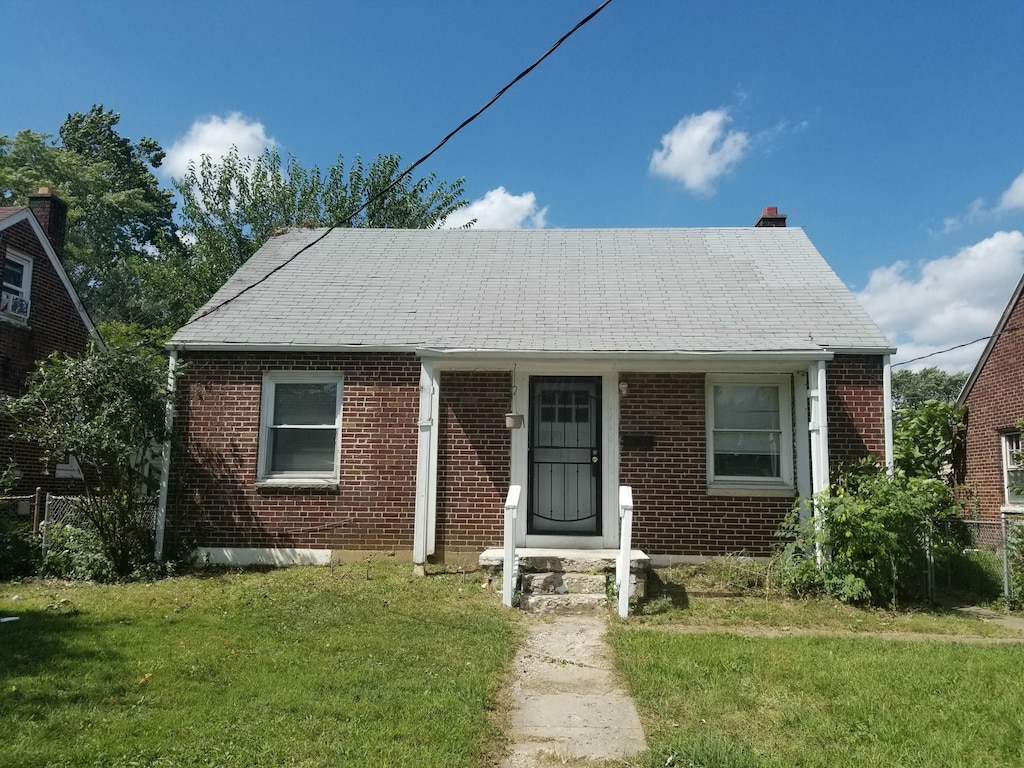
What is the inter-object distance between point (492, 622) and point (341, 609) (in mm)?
1439

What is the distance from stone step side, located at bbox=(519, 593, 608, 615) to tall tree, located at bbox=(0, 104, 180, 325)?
71.8 ft

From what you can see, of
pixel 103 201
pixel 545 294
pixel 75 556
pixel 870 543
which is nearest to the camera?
pixel 870 543

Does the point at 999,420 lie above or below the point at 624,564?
above

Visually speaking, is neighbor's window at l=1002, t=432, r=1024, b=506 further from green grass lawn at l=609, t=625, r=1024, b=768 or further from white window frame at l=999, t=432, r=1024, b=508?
green grass lawn at l=609, t=625, r=1024, b=768

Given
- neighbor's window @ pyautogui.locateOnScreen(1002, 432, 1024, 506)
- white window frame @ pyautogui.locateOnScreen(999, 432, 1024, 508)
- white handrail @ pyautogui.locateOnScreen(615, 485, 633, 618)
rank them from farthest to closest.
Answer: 1. white window frame @ pyautogui.locateOnScreen(999, 432, 1024, 508)
2. neighbor's window @ pyautogui.locateOnScreen(1002, 432, 1024, 506)
3. white handrail @ pyautogui.locateOnScreen(615, 485, 633, 618)

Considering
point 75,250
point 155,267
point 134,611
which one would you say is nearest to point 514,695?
point 134,611

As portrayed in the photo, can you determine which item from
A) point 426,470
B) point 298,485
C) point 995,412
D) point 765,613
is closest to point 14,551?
point 298,485

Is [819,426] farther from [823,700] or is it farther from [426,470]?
[426,470]

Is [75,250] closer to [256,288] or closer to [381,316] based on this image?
[256,288]

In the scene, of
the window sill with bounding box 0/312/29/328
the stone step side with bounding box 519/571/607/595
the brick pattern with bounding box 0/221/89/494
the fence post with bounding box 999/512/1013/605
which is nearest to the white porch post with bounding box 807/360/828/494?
the fence post with bounding box 999/512/1013/605

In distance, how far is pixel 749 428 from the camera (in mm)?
9062

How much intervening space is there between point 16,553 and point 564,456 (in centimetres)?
679

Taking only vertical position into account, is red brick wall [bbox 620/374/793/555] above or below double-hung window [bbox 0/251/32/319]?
below

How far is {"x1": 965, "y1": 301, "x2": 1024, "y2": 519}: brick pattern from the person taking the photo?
13.0 m
